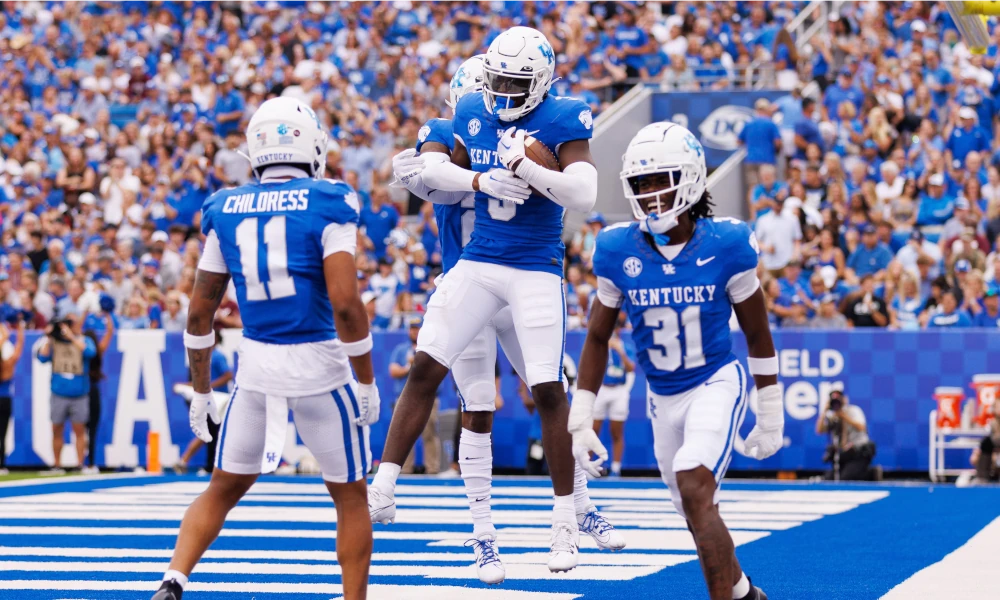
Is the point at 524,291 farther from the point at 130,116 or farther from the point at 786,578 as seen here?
the point at 130,116

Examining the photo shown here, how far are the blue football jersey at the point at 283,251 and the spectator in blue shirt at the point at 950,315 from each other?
983 centimetres

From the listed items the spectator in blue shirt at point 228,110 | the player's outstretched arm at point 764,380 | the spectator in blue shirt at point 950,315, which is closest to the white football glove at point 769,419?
the player's outstretched arm at point 764,380

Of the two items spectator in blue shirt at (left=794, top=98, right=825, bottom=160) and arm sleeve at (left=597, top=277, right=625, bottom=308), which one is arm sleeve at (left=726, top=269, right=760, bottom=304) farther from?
spectator in blue shirt at (left=794, top=98, right=825, bottom=160)

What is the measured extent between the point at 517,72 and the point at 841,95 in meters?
12.1

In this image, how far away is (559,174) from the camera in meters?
6.41

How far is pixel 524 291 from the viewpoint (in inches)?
265

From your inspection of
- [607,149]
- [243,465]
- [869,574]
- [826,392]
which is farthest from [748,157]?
[243,465]

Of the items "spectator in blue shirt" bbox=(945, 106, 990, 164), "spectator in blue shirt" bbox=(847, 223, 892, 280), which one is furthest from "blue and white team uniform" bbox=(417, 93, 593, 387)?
"spectator in blue shirt" bbox=(945, 106, 990, 164)

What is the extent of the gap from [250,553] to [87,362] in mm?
7544

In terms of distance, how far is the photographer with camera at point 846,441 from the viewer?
45.1 feet

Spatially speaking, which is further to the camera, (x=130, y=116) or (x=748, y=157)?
Result: (x=130, y=116)

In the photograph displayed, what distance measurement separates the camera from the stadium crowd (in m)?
15.6

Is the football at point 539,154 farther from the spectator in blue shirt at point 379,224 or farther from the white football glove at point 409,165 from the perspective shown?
the spectator in blue shirt at point 379,224

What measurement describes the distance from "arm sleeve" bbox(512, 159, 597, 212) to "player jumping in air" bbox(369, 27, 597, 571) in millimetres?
22
